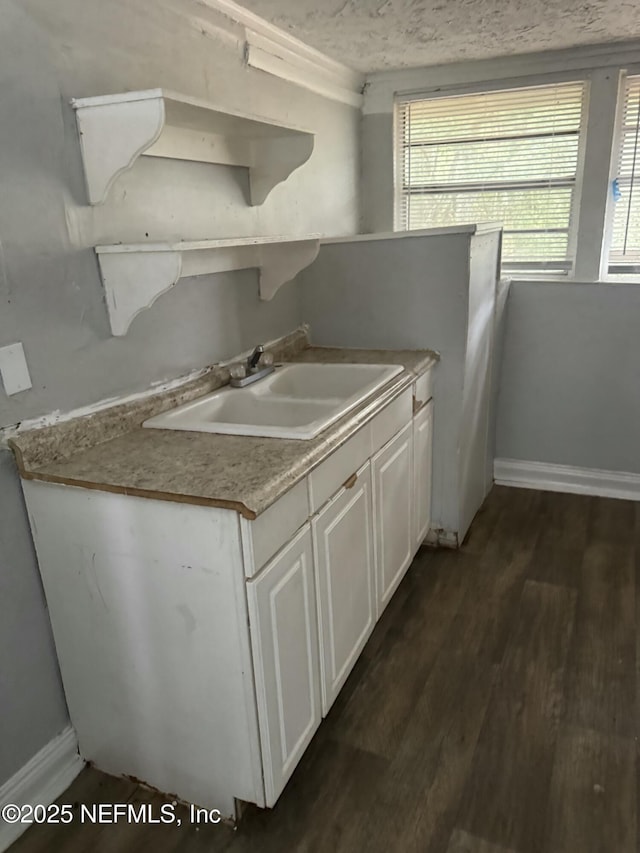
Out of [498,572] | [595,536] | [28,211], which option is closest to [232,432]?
[28,211]

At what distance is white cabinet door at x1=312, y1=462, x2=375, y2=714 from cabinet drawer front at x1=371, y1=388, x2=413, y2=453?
4.8 inches

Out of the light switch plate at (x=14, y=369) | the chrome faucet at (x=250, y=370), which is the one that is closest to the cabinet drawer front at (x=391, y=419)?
the chrome faucet at (x=250, y=370)

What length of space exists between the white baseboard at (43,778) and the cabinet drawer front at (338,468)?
98 centimetres

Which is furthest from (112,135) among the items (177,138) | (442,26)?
(442,26)

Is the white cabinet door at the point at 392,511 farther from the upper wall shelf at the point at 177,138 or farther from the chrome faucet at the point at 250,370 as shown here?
the upper wall shelf at the point at 177,138

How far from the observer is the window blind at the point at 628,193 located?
2.97m

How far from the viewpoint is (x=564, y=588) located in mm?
2602

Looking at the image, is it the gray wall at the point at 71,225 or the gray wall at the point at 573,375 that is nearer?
the gray wall at the point at 71,225

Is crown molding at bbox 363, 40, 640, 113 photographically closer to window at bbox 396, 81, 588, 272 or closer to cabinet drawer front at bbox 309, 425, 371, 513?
window at bbox 396, 81, 588, 272

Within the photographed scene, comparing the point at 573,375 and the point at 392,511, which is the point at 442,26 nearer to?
the point at 573,375

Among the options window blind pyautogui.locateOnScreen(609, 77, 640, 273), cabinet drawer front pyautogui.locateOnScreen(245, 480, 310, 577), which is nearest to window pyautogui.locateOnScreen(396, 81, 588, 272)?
window blind pyautogui.locateOnScreen(609, 77, 640, 273)

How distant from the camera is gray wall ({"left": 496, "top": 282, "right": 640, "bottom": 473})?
126 inches

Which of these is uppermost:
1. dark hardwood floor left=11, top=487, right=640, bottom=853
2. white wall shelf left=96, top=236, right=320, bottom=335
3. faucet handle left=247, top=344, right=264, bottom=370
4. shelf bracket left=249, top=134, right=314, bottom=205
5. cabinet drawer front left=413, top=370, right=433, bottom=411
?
shelf bracket left=249, top=134, right=314, bottom=205

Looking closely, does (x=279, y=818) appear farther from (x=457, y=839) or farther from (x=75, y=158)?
(x=75, y=158)
